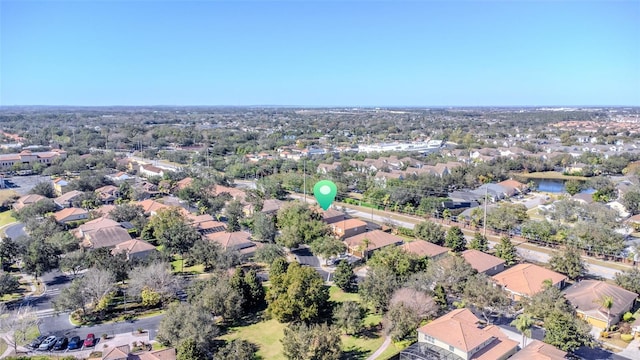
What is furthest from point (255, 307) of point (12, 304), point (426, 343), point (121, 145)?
point (121, 145)

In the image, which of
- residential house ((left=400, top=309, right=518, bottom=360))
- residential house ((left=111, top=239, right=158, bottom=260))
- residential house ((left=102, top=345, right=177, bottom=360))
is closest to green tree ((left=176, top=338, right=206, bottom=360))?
residential house ((left=102, top=345, right=177, bottom=360))

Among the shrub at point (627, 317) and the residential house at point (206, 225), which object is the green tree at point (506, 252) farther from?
the residential house at point (206, 225)

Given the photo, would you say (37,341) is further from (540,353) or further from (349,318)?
(540,353)

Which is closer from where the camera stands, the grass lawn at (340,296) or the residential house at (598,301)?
the residential house at (598,301)

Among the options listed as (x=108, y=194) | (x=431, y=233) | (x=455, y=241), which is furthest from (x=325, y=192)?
(x=108, y=194)

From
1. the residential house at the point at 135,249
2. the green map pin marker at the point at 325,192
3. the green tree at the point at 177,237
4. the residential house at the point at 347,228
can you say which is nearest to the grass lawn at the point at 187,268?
the green tree at the point at 177,237

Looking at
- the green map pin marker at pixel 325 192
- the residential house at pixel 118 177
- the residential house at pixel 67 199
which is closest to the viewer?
the green map pin marker at pixel 325 192
